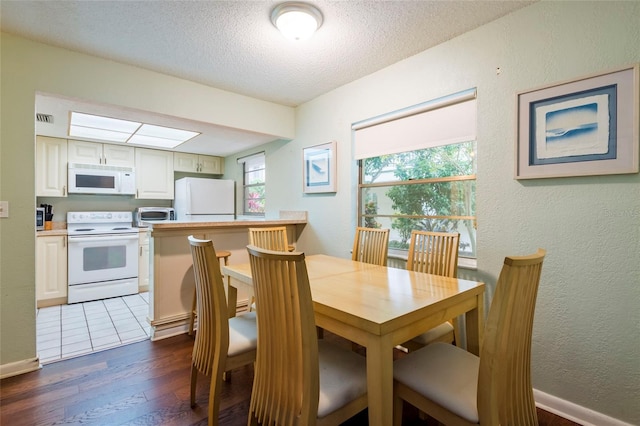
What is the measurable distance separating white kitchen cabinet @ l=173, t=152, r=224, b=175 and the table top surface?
3373 millimetres

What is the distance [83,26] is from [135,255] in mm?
2770

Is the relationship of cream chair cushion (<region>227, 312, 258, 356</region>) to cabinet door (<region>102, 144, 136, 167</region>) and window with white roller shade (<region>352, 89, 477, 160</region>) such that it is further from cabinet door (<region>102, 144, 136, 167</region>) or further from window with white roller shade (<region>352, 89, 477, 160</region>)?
cabinet door (<region>102, 144, 136, 167</region>)

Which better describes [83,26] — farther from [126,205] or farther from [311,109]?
[126,205]

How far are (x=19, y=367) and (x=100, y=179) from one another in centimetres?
262

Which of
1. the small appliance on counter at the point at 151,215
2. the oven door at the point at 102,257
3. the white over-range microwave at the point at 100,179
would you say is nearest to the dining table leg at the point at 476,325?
the oven door at the point at 102,257

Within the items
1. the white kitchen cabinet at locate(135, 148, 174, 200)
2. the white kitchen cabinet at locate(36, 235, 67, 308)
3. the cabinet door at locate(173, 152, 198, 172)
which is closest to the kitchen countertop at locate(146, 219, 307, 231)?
the white kitchen cabinet at locate(36, 235, 67, 308)

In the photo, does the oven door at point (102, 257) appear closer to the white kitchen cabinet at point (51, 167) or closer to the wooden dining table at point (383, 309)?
the white kitchen cabinet at point (51, 167)

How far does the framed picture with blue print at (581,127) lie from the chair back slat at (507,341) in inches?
35.1

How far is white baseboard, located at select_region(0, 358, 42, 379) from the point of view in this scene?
6.57 ft

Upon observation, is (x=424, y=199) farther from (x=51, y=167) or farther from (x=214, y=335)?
(x=51, y=167)

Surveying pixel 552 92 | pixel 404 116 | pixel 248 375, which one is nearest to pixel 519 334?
pixel 552 92

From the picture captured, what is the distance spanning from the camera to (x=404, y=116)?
8.16 ft

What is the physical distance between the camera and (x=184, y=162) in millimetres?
4836

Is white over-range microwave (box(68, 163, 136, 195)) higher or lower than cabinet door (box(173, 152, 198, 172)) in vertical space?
lower
